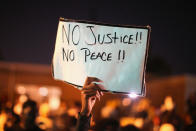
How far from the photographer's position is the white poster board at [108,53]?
13.0ft

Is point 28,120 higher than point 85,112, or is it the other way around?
point 85,112

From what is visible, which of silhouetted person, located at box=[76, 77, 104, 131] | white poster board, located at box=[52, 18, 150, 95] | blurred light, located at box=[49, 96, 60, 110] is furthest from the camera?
blurred light, located at box=[49, 96, 60, 110]

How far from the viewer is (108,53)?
156 inches

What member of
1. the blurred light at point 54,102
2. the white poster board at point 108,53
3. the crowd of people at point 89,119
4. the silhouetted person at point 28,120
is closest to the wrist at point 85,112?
the crowd of people at point 89,119

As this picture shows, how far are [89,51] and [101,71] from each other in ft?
0.77

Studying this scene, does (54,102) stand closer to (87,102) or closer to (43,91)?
(43,91)

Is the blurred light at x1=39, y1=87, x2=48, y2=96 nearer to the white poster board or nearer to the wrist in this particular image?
the white poster board

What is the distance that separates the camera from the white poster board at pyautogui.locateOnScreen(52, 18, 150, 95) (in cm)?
396

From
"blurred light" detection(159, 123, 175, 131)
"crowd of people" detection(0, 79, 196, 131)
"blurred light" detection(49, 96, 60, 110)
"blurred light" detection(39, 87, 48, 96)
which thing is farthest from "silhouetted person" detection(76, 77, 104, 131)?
"blurred light" detection(39, 87, 48, 96)

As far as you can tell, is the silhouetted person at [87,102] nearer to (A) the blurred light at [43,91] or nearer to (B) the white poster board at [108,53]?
(B) the white poster board at [108,53]

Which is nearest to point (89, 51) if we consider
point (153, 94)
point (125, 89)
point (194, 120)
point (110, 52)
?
point (110, 52)

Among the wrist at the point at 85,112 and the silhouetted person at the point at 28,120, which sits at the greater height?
the wrist at the point at 85,112

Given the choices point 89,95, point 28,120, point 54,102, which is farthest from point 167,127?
point 54,102

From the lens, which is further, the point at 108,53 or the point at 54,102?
the point at 54,102
